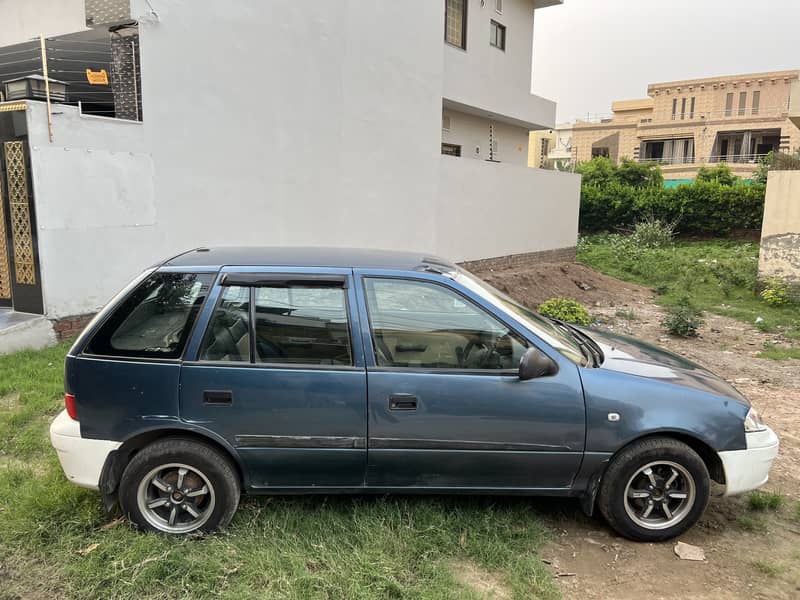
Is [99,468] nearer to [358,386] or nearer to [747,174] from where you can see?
[358,386]

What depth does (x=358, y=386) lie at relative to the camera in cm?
347

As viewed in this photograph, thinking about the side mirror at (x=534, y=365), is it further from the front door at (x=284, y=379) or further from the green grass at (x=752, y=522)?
the green grass at (x=752, y=522)

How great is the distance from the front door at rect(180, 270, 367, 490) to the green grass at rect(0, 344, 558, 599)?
1.08 feet

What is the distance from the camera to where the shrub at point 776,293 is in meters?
13.2

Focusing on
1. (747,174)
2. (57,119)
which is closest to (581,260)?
(57,119)

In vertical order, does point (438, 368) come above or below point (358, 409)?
above

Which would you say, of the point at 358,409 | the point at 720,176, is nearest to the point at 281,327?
→ the point at 358,409

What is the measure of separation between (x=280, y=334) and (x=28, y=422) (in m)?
3.16

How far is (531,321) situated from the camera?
12.9 ft

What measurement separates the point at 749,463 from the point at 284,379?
9.25 ft

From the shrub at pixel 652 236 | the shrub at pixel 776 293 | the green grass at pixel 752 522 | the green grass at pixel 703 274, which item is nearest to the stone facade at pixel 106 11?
the green grass at pixel 752 522

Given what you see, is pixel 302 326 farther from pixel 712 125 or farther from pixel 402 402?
pixel 712 125

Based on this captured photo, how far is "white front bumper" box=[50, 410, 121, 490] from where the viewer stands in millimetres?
3492

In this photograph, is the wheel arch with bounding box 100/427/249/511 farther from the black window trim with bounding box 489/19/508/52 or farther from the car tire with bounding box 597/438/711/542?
the black window trim with bounding box 489/19/508/52
